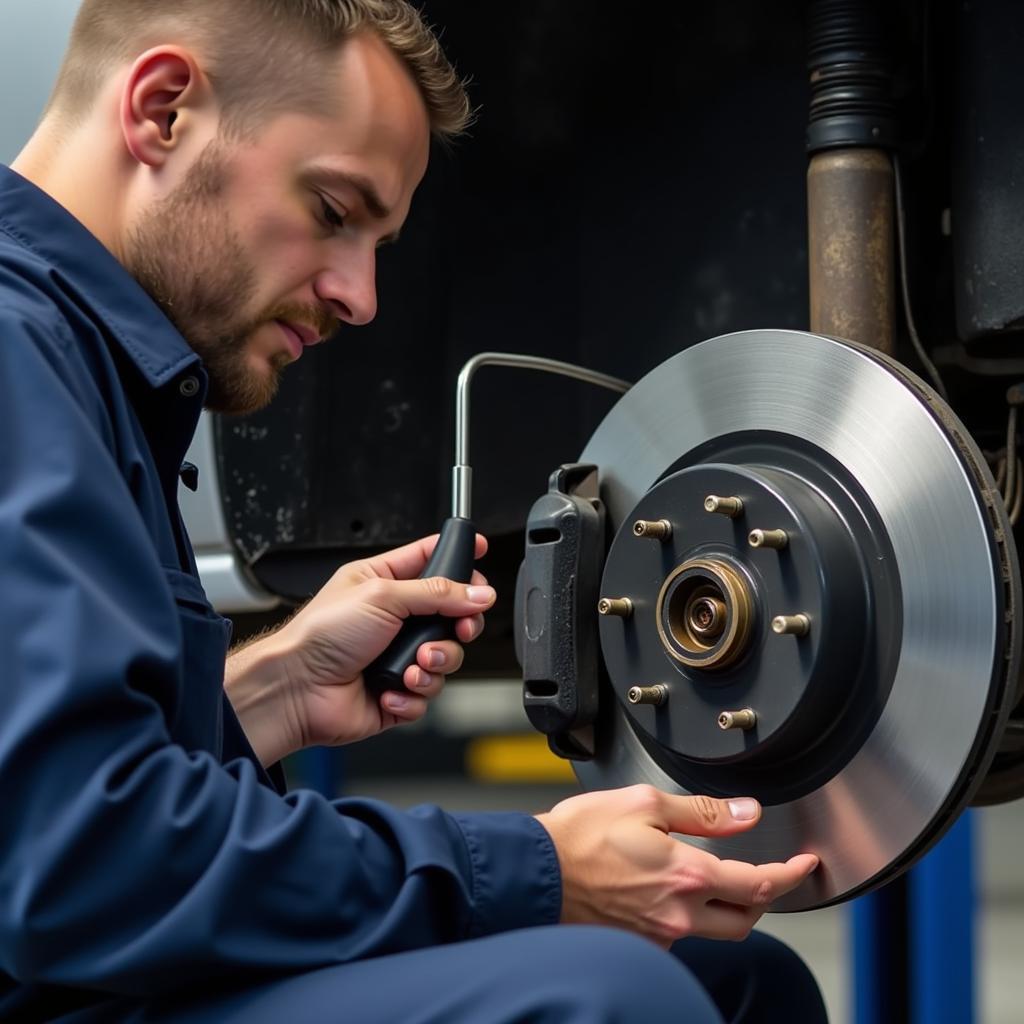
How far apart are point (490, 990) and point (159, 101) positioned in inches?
17.6

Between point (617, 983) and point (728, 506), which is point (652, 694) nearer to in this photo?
point (728, 506)

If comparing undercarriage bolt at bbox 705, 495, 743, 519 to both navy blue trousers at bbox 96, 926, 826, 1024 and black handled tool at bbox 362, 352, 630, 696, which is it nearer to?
black handled tool at bbox 362, 352, 630, 696

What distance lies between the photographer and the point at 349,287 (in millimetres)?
788

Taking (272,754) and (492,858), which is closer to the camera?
(492,858)

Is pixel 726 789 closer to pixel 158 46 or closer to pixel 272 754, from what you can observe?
pixel 272 754

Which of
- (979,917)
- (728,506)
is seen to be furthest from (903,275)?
(979,917)

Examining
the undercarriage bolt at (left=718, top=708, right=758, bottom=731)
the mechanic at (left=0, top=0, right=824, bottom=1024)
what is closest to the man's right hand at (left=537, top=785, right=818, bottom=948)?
the mechanic at (left=0, top=0, right=824, bottom=1024)

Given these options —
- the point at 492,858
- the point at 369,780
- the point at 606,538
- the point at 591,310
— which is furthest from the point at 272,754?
the point at 369,780

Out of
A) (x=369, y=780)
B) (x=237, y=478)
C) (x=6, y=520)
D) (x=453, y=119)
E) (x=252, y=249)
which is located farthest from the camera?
(x=369, y=780)

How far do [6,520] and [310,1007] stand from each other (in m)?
0.20

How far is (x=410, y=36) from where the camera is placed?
2.69 feet

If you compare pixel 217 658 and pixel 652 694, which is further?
pixel 652 694

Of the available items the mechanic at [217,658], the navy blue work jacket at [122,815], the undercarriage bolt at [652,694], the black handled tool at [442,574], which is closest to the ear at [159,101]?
the mechanic at [217,658]

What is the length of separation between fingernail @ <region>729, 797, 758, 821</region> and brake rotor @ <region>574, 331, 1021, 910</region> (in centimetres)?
4
